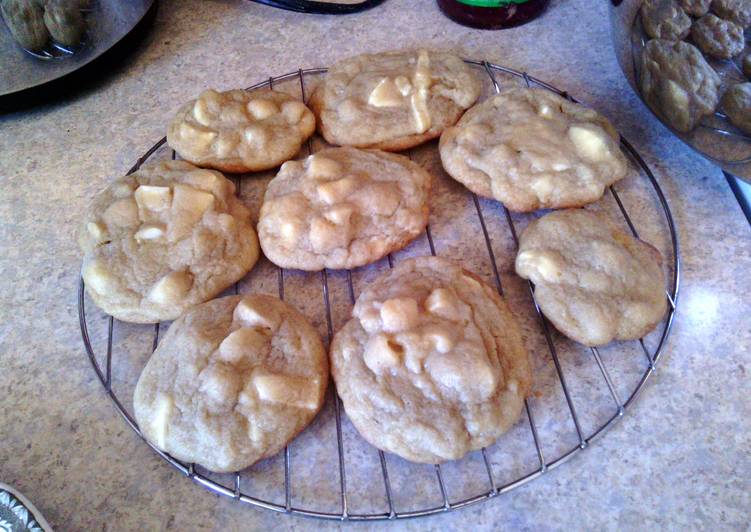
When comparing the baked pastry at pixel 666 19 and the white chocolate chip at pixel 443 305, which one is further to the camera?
the baked pastry at pixel 666 19

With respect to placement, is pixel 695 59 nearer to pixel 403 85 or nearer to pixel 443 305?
pixel 403 85

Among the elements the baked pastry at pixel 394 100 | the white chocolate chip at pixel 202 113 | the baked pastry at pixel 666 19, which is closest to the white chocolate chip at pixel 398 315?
the baked pastry at pixel 394 100

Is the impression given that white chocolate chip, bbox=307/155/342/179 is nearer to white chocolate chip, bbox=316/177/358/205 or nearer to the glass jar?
white chocolate chip, bbox=316/177/358/205

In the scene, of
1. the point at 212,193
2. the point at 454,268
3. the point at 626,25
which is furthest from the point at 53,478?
the point at 626,25

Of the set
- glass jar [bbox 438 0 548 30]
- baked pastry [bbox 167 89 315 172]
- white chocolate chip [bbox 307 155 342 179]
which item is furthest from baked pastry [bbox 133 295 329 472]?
glass jar [bbox 438 0 548 30]

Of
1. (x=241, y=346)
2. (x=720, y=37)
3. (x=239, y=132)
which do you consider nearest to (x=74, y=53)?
(x=239, y=132)

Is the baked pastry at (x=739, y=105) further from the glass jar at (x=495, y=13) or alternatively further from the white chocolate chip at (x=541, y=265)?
the glass jar at (x=495, y=13)
